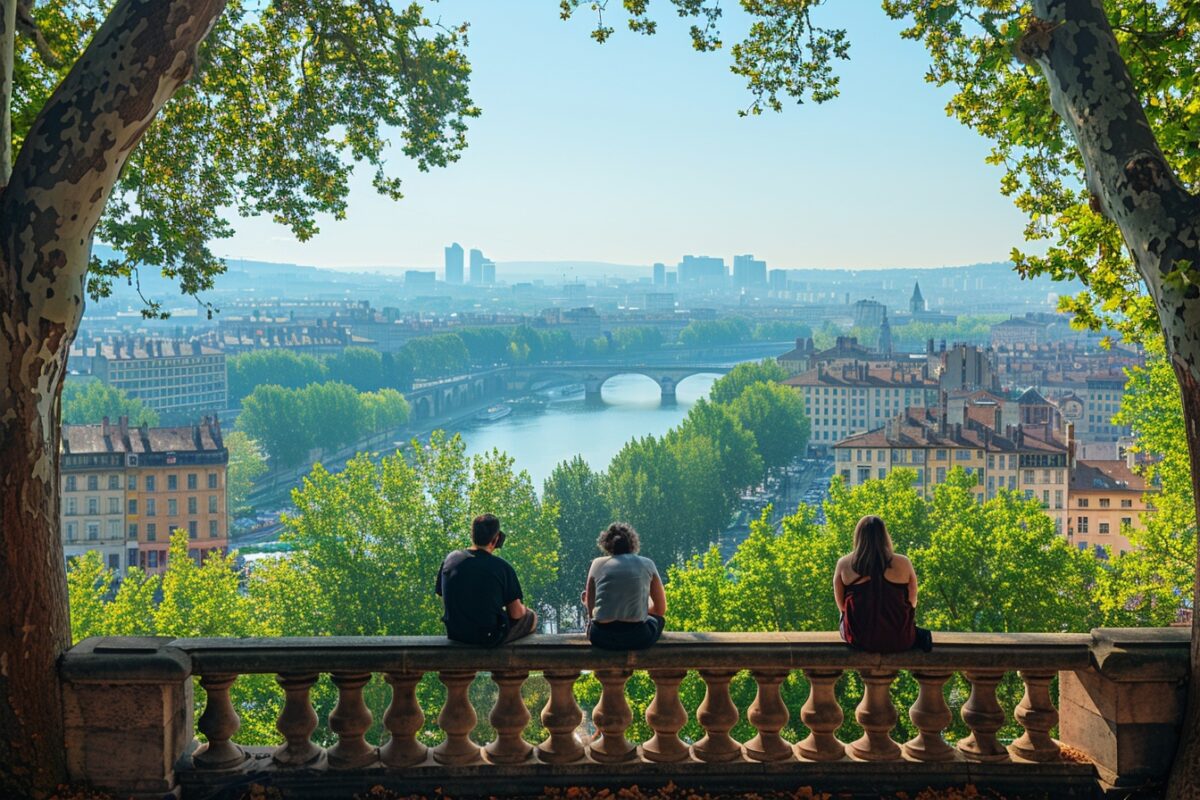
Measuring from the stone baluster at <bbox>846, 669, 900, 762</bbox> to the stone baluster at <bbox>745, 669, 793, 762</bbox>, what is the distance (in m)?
0.29

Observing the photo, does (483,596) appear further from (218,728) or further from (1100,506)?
(1100,506)

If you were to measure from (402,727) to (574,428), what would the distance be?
105 metres

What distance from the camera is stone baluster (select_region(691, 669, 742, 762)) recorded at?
203 inches

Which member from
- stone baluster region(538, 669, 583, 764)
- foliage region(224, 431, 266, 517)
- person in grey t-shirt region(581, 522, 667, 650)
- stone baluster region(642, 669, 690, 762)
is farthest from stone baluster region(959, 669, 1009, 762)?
foliage region(224, 431, 266, 517)

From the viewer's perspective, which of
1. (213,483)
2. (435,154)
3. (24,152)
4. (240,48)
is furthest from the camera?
(213,483)

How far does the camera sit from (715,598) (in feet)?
69.6

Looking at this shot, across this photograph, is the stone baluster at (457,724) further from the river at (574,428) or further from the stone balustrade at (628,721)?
the river at (574,428)

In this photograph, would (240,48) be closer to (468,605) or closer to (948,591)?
(468,605)

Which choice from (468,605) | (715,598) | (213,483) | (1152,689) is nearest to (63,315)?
(468,605)

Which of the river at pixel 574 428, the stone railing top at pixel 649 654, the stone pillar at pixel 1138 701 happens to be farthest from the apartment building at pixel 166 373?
the stone pillar at pixel 1138 701

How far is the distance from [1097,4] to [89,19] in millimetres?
6056

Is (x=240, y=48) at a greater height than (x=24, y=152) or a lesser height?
greater

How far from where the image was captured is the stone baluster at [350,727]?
5.12 metres

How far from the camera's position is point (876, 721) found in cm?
519
